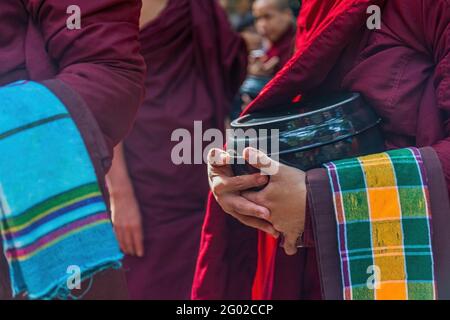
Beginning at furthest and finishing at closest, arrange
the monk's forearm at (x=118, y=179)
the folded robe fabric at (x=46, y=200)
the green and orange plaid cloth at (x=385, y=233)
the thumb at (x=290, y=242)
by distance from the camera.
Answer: the monk's forearm at (x=118, y=179), the thumb at (x=290, y=242), the green and orange plaid cloth at (x=385, y=233), the folded robe fabric at (x=46, y=200)

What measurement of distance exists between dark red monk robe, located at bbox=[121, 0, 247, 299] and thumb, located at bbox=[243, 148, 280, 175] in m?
1.14

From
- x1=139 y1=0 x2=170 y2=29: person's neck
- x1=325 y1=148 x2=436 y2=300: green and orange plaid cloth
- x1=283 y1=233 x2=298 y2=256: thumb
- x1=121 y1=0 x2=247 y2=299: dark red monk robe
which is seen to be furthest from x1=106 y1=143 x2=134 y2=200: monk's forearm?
x1=325 y1=148 x2=436 y2=300: green and orange plaid cloth

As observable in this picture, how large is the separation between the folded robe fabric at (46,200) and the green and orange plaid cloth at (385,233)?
40cm

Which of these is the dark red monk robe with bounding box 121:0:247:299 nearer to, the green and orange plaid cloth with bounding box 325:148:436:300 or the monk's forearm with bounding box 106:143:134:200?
the monk's forearm with bounding box 106:143:134:200

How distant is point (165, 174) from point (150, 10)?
568 mm

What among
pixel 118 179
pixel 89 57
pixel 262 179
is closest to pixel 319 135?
pixel 262 179

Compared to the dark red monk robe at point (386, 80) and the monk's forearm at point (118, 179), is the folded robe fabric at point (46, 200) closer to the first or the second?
the dark red monk robe at point (386, 80)

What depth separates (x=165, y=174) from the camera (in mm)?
2338

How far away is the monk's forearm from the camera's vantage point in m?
2.26

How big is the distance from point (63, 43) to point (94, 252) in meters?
0.38

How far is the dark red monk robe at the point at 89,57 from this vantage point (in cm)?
116

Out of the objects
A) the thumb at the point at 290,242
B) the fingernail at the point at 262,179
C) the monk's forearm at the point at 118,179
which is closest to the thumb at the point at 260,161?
the fingernail at the point at 262,179

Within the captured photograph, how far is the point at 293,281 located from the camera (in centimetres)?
157

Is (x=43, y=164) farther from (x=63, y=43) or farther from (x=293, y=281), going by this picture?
(x=293, y=281)
